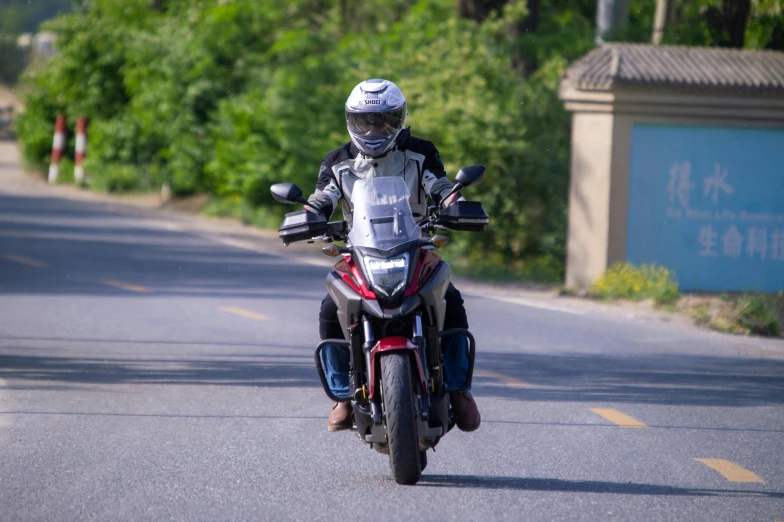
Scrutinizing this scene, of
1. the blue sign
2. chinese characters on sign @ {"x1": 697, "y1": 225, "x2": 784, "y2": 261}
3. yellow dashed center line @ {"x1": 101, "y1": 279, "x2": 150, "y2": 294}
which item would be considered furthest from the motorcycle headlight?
chinese characters on sign @ {"x1": 697, "y1": 225, "x2": 784, "y2": 261}

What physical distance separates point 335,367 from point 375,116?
115cm

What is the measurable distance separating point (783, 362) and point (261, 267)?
7457 mm

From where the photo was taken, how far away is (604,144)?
1546 centimetres

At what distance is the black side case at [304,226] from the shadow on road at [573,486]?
1239 millimetres

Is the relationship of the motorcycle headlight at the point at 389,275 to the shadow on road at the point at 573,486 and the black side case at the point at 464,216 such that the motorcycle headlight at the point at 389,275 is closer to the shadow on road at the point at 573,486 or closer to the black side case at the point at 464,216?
the black side case at the point at 464,216

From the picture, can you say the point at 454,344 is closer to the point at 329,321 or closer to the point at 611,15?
the point at 329,321

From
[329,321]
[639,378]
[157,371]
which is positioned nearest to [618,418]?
[639,378]

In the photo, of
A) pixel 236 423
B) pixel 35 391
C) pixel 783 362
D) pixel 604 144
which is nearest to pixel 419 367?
pixel 236 423

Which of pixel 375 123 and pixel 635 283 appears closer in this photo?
pixel 375 123

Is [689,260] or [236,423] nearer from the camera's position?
[236,423]

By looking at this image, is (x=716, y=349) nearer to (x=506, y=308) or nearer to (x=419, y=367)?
(x=506, y=308)

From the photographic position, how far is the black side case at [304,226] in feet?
20.1

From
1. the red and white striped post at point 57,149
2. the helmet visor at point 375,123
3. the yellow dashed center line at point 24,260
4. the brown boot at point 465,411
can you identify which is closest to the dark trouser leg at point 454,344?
the brown boot at point 465,411

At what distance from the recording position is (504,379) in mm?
9547
